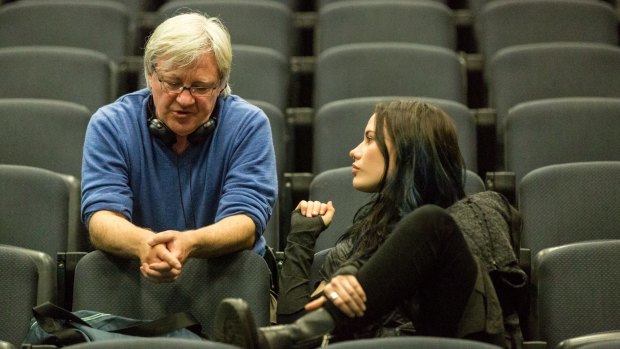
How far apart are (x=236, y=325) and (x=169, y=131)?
0.29 metres

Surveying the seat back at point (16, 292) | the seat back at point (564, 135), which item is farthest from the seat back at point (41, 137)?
the seat back at point (564, 135)

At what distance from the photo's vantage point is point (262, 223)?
3.44 feet

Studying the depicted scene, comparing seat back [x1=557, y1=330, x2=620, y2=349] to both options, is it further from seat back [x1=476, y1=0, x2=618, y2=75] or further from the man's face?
seat back [x1=476, y1=0, x2=618, y2=75]

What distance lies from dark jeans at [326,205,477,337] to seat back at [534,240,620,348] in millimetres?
174

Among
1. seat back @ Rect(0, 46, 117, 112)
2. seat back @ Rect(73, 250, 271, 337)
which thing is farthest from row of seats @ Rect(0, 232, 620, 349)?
seat back @ Rect(0, 46, 117, 112)

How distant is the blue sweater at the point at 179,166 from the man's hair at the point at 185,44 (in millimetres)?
61

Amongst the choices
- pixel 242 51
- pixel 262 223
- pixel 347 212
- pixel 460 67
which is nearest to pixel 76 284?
pixel 262 223

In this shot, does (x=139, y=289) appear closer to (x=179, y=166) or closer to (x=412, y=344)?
(x=179, y=166)

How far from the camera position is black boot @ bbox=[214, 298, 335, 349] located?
2.76ft

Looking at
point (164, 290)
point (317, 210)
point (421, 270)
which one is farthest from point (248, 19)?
point (421, 270)

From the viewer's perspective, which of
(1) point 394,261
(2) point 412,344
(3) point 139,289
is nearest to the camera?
(2) point 412,344

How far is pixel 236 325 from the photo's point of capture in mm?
849

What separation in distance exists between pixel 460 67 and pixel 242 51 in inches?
12.6

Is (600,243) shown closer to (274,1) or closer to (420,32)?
(420,32)
